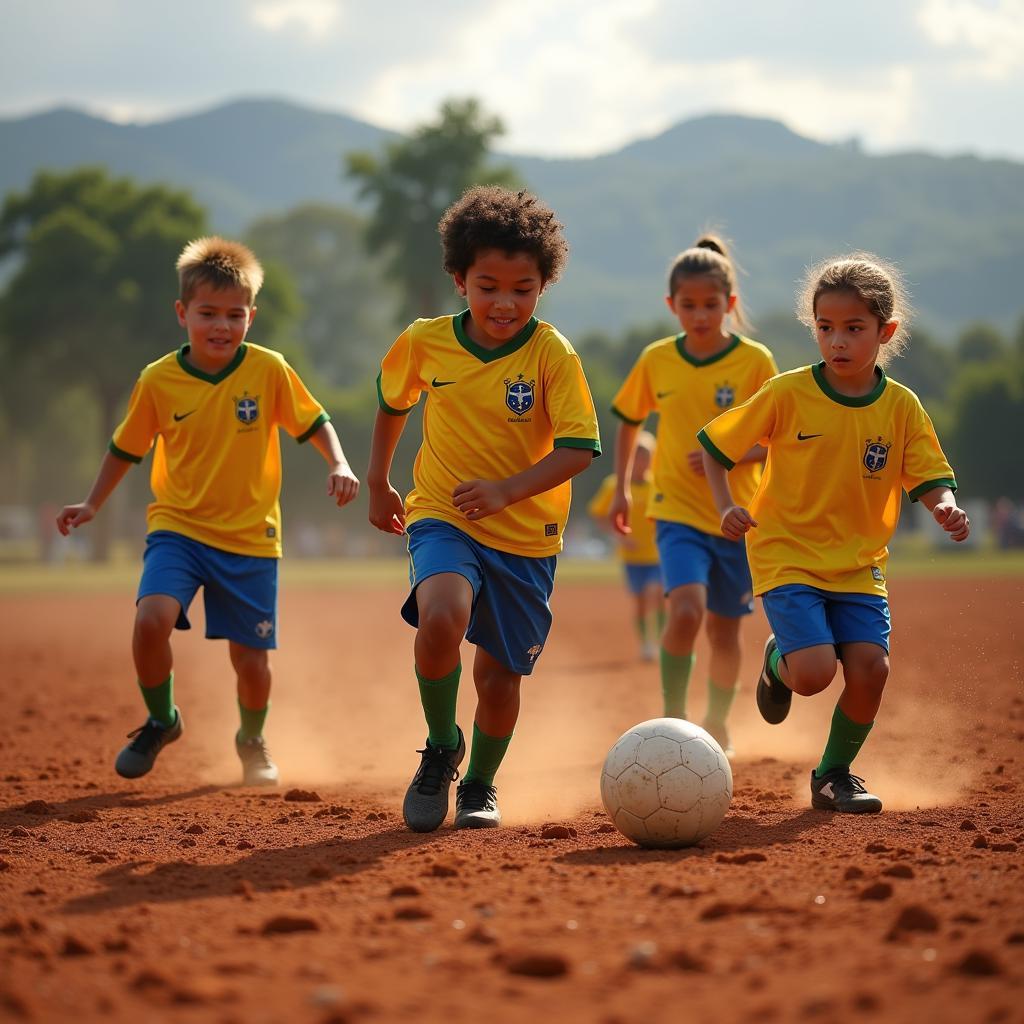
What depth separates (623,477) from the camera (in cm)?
709

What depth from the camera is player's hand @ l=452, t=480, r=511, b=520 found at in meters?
4.77

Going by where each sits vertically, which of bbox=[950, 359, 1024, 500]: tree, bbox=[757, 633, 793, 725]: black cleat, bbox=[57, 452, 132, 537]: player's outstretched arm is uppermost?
bbox=[950, 359, 1024, 500]: tree

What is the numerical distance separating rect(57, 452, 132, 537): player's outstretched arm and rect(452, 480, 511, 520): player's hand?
1.84m

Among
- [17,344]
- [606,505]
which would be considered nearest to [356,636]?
[606,505]

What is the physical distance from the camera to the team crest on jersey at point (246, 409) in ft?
20.9

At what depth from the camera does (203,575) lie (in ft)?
20.7

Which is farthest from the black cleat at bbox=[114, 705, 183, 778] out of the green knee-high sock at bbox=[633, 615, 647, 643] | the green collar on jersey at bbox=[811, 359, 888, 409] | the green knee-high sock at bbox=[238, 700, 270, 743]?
the green knee-high sock at bbox=[633, 615, 647, 643]

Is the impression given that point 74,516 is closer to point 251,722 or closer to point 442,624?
point 251,722

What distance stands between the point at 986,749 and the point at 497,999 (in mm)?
4709

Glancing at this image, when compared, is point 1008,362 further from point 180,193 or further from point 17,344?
point 17,344

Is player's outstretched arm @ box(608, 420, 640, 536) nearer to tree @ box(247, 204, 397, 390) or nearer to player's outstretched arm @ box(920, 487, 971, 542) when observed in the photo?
player's outstretched arm @ box(920, 487, 971, 542)

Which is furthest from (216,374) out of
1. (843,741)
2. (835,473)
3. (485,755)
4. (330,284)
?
(330,284)

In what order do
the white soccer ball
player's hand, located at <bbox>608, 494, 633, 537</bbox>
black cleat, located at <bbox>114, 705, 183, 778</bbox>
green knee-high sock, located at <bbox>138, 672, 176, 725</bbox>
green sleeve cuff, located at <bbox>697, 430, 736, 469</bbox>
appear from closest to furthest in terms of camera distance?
1. the white soccer ball
2. green sleeve cuff, located at <bbox>697, 430, 736, 469</bbox>
3. black cleat, located at <bbox>114, 705, 183, 778</bbox>
4. green knee-high sock, located at <bbox>138, 672, 176, 725</bbox>
5. player's hand, located at <bbox>608, 494, 633, 537</bbox>

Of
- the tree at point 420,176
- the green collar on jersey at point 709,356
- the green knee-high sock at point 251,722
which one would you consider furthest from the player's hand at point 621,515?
the tree at point 420,176
